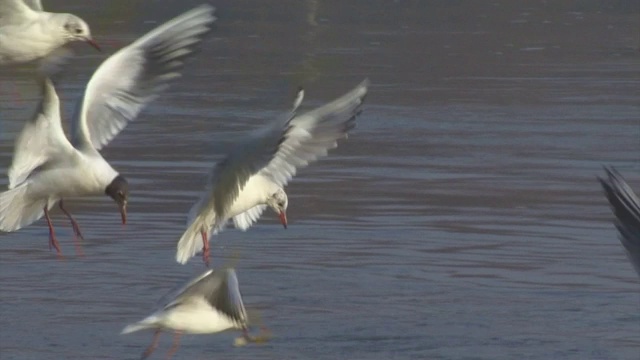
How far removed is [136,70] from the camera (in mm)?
10531

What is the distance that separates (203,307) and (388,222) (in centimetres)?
409

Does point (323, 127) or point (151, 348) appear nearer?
point (151, 348)

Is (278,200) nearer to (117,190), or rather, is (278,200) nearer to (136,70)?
(136,70)

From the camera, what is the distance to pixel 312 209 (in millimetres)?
12750

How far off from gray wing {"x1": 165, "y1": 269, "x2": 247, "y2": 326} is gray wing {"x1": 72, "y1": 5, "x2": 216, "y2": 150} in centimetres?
227

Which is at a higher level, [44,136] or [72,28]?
[72,28]

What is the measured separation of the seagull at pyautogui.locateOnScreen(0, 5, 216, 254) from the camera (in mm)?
9523

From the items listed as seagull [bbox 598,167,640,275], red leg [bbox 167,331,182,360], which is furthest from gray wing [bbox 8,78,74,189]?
seagull [bbox 598,167,640,275]

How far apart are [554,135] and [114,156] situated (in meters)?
4.04

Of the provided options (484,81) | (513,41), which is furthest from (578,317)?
(513,41)

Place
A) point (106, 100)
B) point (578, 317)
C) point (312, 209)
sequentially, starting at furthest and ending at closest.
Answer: point (312, 209) < point (106, 100) < point (578, 317)

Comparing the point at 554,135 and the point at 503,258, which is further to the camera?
the point at 554,135

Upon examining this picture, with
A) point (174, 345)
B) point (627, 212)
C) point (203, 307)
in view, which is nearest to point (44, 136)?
point (174, 345)

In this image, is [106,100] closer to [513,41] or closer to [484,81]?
[484,81]
